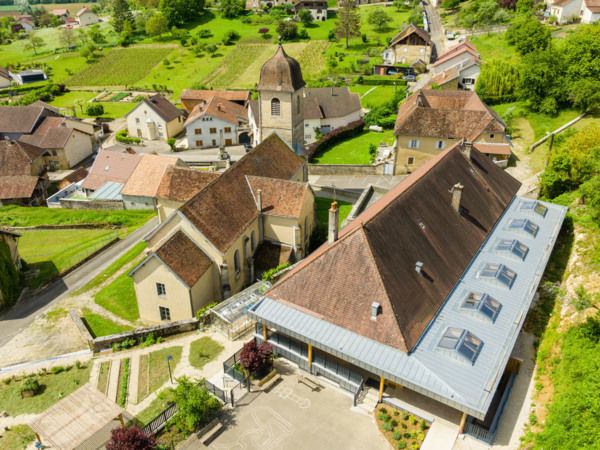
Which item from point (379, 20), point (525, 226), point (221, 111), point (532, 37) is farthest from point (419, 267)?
point (379, 20)

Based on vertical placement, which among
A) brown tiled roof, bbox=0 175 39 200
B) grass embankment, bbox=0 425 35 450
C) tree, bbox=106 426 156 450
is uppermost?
tree, bbox=106 426 156 450

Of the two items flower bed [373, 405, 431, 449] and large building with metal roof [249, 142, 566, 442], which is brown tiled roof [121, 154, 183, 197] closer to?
large building with metal roof [249, 142, 566, 442]

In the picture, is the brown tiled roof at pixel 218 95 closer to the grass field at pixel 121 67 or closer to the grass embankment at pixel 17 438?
the grass field at pixel 121 67

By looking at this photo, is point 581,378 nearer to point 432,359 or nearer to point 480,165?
point 432,359

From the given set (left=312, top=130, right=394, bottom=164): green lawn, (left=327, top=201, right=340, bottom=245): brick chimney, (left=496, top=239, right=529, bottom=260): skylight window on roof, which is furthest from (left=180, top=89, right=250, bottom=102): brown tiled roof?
(left=496, top=239, right=529, bottom=260): skylight window on roof

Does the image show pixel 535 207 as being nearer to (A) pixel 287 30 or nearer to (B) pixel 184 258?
(B) pixel 184 258

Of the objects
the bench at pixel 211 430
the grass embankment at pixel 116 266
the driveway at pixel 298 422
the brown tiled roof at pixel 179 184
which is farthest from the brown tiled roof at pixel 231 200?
the grass embankment at pixel 116 266
